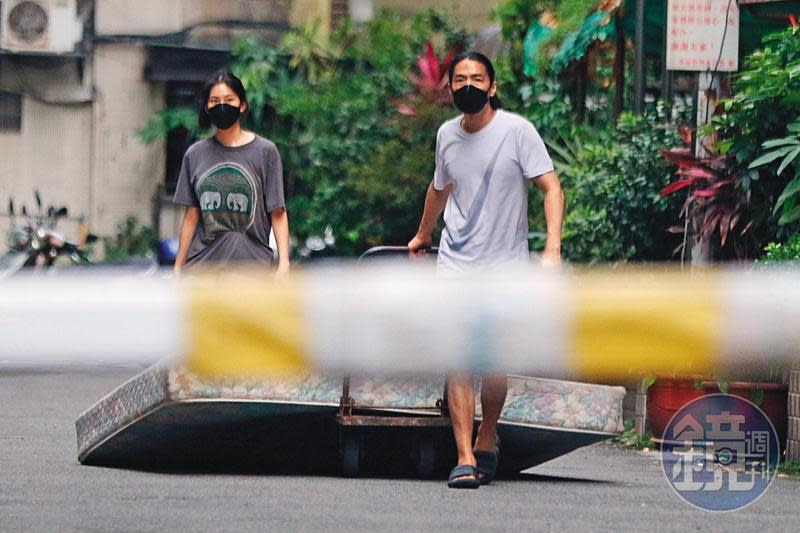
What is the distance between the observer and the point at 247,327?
19.1 ft

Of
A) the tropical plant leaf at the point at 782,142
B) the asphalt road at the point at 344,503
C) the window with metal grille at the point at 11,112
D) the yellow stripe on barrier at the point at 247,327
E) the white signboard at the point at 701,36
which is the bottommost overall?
the asphalt road at the point at 344,503

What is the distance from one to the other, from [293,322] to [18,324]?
99 centimetres

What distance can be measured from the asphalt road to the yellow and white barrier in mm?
905

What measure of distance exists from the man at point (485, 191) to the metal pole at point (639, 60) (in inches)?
254

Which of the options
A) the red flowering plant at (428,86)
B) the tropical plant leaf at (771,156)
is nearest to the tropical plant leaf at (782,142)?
the tropical plant leaf at (771,156)

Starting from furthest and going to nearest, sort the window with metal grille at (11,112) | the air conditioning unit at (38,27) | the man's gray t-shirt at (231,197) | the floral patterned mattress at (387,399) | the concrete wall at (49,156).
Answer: the window with metal grille at (11,112)
the concrete wall at (49,156)
the air conditioning unit at (38,27)
the man's gray t-shirt at (231,197)
the floral patterned mattress at (387,399)

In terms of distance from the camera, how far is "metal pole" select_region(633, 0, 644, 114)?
14.1 meters

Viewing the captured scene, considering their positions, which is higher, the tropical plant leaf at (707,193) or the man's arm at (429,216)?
the tropical plant leaf at (707,193)

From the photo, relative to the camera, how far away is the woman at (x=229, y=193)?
828cm

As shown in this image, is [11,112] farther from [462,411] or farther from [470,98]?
[462,411]

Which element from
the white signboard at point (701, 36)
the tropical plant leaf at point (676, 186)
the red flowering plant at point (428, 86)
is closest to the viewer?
the tropical plant leaf at point (676, 186)

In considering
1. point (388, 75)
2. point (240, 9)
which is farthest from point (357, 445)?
point (240, 9)

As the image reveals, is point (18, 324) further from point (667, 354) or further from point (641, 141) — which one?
point (641, 141)

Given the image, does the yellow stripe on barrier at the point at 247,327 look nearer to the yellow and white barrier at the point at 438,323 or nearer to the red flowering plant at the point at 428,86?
the yellow and white barrier at the point at 438,323
